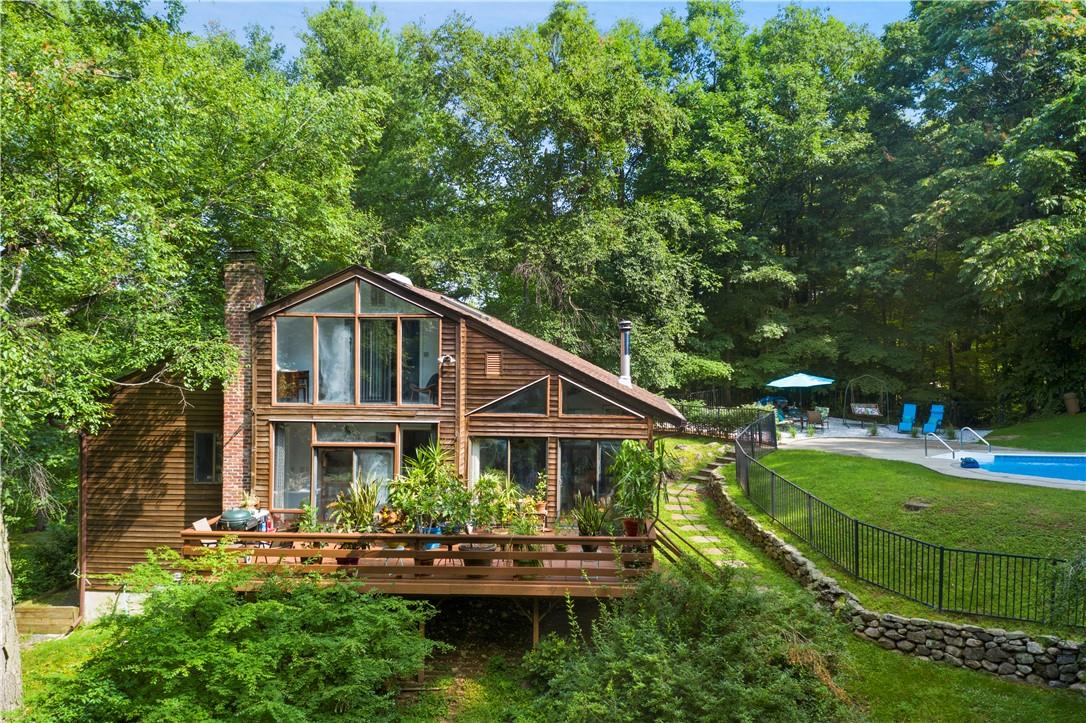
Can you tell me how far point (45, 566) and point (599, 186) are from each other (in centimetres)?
2125

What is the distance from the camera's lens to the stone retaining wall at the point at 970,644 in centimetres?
697

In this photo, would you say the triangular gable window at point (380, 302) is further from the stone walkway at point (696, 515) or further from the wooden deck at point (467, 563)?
the stone walkway at point (696, 515)

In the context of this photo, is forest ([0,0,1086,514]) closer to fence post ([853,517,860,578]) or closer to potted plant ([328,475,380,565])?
potted plant ([328,475,380,565])

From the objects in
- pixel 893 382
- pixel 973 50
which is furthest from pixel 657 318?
pixel 973 50

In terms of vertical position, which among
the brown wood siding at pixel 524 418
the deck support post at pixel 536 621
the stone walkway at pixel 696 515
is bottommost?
the deck support post at pixel 536 621

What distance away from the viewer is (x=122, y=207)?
9.72 metres

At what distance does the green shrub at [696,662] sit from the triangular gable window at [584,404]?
3571mm

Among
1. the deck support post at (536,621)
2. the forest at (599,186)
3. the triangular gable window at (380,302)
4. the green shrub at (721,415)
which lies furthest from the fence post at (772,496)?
the forest at (599,186)

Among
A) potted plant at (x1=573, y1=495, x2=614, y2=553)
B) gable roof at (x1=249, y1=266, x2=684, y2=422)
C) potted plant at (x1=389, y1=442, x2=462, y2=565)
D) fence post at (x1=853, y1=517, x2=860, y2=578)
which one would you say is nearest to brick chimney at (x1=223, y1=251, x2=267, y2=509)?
gable roof at (x1=249, y1=266, x2=684, y2=422)

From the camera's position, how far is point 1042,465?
13789mm

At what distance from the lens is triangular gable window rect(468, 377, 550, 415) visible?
37.0ft

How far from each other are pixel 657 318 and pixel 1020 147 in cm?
1346

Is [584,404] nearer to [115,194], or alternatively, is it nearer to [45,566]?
[115,194]

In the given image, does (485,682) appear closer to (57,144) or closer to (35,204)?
(35,204)
